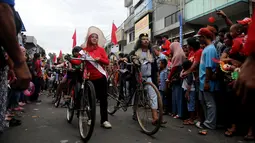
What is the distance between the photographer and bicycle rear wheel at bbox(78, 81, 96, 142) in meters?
3.81

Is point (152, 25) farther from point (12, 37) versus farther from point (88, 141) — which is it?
point (12, 37)

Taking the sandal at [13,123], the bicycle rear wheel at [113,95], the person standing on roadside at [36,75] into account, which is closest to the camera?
the sandal at [13,123]

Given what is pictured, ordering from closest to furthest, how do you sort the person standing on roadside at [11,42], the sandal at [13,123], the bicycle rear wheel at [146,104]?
1. the person standing on roadside at [11,42]
2. the bicycle rear wheel at [146,104]
3. the sandal at [13,123]

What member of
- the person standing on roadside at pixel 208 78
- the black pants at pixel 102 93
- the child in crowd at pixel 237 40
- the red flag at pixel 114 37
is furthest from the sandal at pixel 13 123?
the red flag at pixel 114 37

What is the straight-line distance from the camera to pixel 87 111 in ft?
13.4

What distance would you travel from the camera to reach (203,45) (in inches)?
209

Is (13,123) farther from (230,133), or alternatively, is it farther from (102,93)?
(230,133)

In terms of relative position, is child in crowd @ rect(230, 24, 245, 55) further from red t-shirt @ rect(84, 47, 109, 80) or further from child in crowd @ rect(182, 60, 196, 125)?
red t-shirt @ rect(84, 47, 109, 80)

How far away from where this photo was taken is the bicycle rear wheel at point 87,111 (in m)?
3.81

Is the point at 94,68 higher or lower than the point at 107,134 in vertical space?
higher

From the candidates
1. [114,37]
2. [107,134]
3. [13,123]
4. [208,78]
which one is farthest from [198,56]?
[114,37]

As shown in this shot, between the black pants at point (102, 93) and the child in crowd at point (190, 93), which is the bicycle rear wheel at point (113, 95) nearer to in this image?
the black pants at point (102, 93)

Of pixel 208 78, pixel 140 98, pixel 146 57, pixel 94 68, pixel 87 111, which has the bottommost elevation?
pixel 87 111

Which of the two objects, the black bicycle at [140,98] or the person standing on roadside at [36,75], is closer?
the black bicycle at [140,98]
